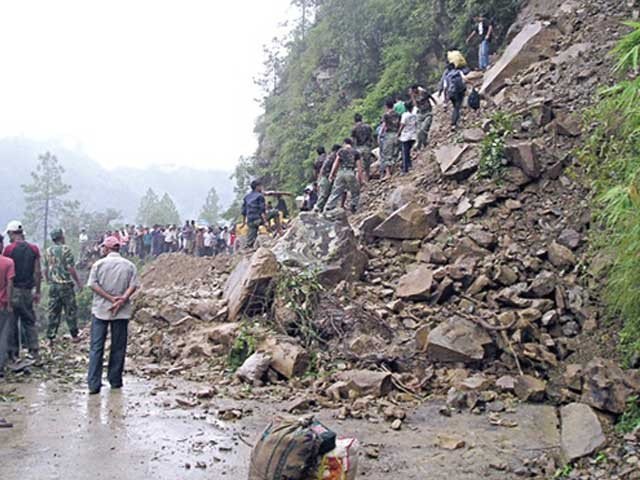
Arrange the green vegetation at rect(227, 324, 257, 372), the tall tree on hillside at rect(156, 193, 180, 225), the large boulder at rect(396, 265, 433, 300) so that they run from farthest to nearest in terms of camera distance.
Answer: the tall tree on hillside at rect(156, 193, 180, 225)
the large boulder at rect(396, 265, 433, 300)
the green vegetation at rect(227, 324, 257, 372)

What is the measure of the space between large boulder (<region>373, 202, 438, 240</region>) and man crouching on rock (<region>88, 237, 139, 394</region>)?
4.05m

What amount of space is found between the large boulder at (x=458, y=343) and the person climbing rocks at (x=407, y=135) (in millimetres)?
5433

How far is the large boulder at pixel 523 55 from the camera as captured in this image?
504 inches

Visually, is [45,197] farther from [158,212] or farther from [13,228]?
[13,228]

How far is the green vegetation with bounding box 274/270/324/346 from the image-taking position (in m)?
7.46

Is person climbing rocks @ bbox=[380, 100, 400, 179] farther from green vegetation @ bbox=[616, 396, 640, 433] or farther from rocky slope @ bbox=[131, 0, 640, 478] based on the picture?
green vegetation @ bbox=[616, 396, 640, 433]

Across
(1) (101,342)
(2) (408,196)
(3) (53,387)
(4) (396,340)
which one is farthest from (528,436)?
(2) (408,196)

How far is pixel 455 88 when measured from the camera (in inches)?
463

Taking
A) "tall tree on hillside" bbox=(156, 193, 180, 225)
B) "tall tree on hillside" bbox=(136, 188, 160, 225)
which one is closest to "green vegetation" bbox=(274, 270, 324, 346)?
"tall tree on hillside" bbox=(156, 193, 180, 225)

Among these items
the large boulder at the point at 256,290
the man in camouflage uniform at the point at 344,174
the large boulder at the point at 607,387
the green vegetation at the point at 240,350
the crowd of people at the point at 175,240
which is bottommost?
the crowd of people at the point at 175,240

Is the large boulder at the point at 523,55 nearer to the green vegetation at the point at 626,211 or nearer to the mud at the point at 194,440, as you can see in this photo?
the green vegetation at the point at 626,211

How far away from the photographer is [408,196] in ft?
32.2

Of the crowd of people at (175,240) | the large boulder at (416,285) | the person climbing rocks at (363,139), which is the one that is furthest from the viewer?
the crowd of people at (175,240)

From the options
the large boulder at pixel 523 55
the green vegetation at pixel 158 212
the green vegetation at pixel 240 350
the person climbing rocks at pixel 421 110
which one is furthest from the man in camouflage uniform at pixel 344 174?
the green vegetation at pixel 158 212
